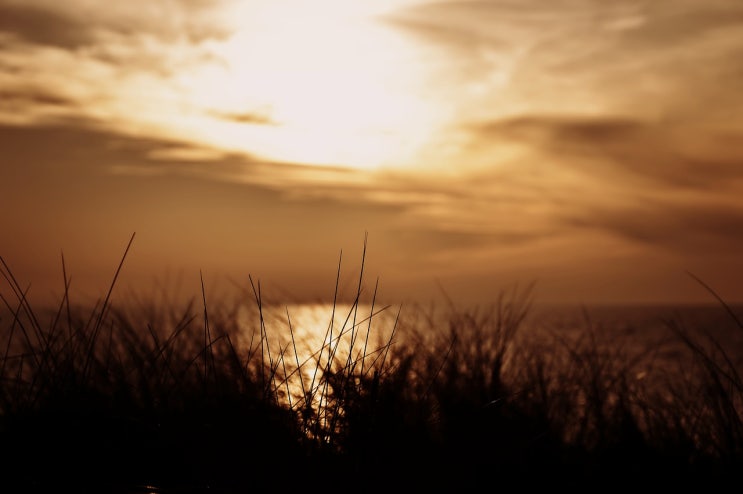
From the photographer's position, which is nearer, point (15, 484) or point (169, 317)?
point (15, 484)

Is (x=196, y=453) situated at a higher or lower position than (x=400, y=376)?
lower

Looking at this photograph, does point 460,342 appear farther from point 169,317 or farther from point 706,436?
point 169,317

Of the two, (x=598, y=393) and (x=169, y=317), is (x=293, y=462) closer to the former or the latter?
(x=598, y=393)

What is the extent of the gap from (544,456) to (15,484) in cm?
195

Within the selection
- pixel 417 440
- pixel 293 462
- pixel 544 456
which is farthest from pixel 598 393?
pixel 293 462

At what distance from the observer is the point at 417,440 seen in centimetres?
239

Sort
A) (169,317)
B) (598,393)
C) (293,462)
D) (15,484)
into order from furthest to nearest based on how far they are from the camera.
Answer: (169,317) → (598,393) → (293,462) → (15,484)

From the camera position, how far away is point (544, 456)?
2.98 m

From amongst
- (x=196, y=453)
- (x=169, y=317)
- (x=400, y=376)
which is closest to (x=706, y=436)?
(x=400, y=376)

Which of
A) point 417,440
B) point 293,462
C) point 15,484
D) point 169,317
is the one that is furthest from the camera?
point 169,317

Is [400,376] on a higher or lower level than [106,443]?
higher

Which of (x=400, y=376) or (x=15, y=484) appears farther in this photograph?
(x=400, y=376)

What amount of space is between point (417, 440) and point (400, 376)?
65 cm

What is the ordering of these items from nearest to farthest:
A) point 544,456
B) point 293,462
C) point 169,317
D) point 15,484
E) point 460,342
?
point 15,484, point 293,462, point 544,456, point 460,342, point 169,317
